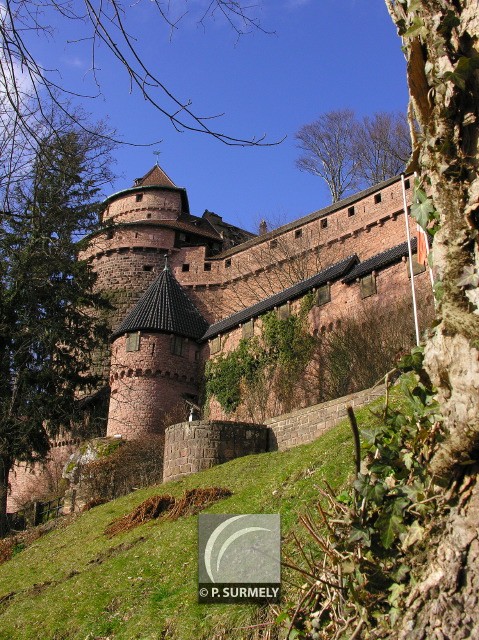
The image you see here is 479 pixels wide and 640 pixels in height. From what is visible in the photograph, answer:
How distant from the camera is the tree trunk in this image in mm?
2533

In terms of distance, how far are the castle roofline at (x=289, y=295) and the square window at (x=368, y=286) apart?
1.29 m

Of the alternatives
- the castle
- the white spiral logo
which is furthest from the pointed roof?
the white spiral logo

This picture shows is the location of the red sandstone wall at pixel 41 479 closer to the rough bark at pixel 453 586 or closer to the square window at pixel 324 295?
the square window at pixel 324 295

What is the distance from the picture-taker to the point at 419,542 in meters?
2.88

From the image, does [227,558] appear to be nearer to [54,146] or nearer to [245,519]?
[245,519]

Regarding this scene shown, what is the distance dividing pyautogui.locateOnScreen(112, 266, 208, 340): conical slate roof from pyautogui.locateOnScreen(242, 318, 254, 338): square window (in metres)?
2.55

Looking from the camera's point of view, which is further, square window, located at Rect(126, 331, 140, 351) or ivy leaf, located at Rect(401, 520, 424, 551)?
square window, located at Rect(126, 331, 140, 351)

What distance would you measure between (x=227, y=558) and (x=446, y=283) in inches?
129

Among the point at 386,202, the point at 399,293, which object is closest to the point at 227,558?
the point at 399,293

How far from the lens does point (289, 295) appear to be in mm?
26500

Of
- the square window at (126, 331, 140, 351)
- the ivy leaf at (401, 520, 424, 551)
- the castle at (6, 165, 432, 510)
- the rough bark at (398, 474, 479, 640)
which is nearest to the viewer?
the rough bark at (398, 474, 479, 640)

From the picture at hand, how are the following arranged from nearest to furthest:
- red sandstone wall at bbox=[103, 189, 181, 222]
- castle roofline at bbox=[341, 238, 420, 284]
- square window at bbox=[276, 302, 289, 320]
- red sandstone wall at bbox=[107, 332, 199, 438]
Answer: castle roofline at bbox=[341, 238, 420, 284] → red sandstone wall at bbox=[107, 332, 199, 438] → square window at bbox=[276, 302, 289, 320] → red sandstone wall at bbox=[103, 189, 181, 222]

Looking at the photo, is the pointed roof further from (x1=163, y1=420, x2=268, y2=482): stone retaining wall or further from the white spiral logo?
the white spiral logo

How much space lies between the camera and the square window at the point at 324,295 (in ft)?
82.2
